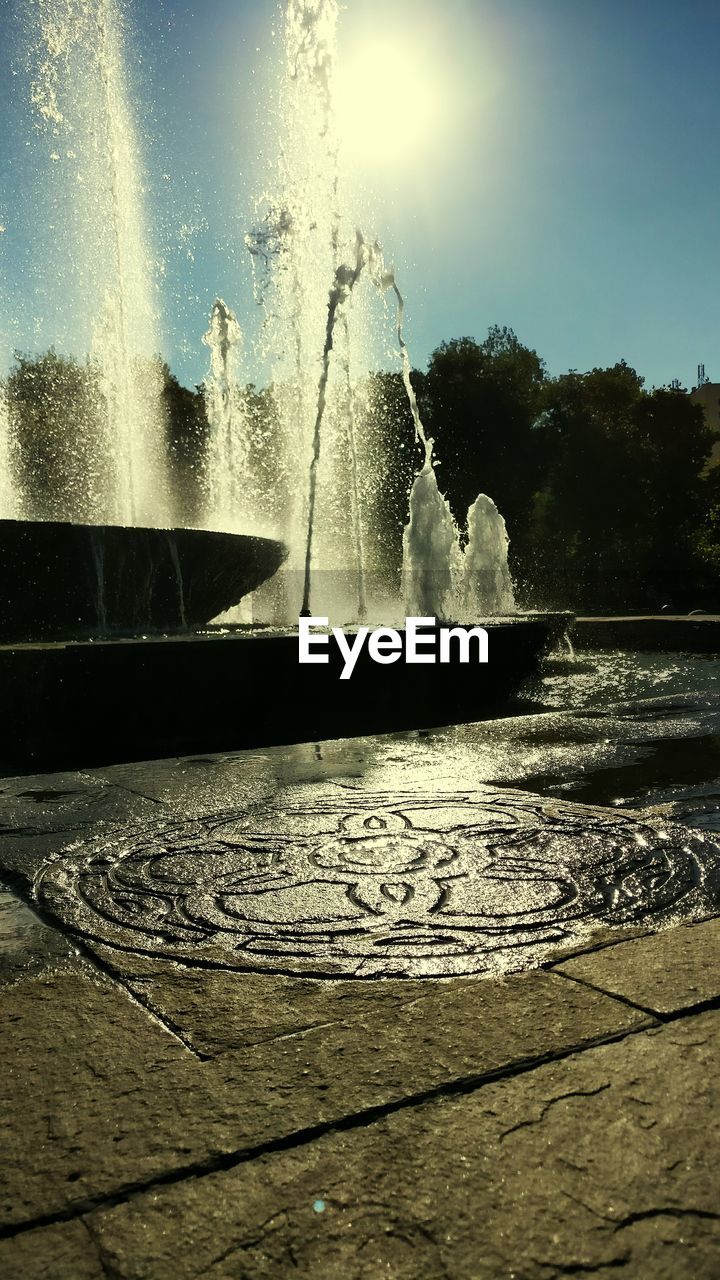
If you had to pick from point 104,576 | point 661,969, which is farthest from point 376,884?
point 104,576

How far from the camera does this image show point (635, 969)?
2088 mm

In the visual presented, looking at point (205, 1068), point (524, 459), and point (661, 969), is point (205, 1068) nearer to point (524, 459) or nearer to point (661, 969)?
point (661, 969)

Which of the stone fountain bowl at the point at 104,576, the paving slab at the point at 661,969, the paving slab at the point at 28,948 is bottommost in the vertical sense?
the paving slab at the point at 28,948

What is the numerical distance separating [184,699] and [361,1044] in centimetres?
492

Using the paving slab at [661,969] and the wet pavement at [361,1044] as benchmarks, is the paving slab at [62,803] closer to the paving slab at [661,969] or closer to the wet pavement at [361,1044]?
the wet pavement at [361,1044]

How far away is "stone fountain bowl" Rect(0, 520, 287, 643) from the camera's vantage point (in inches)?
353

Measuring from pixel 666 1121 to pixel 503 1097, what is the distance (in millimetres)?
260

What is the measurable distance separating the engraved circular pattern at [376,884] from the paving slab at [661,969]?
144 millimetres

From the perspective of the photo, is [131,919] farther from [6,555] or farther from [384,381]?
[384,381]

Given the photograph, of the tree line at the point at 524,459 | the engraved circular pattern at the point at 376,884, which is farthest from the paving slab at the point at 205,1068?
the tree line at the point at 524,459

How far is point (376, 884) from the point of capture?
2785 millimetres

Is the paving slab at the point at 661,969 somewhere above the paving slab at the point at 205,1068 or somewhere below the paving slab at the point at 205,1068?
above

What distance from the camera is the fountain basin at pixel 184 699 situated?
6.09 meters

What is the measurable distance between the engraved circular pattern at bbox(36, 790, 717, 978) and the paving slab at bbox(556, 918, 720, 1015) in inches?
5.7
